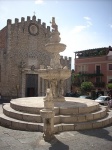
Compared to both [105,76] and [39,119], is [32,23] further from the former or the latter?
[39,119]

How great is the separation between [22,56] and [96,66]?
48.8 ft

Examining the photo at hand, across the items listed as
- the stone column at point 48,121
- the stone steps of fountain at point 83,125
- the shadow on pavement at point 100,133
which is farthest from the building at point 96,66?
the stone column at point 48,121

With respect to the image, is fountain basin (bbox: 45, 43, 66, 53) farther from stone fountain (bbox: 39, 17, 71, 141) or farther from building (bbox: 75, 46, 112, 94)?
building (bbox: 75, 46, 112, 94)

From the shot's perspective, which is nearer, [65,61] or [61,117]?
[61,117]

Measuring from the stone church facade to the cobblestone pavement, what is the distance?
18712 mm

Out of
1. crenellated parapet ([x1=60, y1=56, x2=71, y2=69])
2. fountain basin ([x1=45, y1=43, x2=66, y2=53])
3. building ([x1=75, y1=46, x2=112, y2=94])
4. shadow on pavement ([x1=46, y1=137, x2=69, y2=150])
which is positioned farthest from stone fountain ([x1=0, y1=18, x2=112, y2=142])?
building ([x1=75, y1=46, x2=112, y2=94])

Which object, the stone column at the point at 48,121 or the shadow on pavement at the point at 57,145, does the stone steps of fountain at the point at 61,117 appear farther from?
the shadow on pavement at the point at 57,145

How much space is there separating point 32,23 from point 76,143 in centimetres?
2355

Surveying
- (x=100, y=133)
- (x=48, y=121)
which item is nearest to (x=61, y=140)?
(x=48, y=121)

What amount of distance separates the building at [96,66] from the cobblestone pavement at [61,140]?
90.5ft

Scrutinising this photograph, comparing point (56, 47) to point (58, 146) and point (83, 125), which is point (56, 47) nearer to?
point (83, 125)

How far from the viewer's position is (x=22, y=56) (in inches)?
1073

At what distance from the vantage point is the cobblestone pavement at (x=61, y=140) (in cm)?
627

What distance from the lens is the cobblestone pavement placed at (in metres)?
6.27
